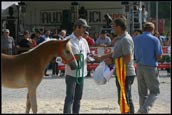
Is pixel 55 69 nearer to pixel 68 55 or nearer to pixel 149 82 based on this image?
pixel 149 82

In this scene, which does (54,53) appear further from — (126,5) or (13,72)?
(126,5)

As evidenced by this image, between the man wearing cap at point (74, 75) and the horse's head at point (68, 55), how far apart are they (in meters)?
0.15

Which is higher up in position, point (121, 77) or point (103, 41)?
point (121, 77)

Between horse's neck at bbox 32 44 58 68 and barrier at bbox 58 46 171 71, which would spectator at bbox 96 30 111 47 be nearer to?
barrier at bbox 58 46 171 71

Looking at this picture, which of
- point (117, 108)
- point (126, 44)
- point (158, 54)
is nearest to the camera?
point (126, 44)

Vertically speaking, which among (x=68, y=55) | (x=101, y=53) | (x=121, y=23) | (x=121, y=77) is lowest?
(x=101, y=53)

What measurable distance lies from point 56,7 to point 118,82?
22.6 metres

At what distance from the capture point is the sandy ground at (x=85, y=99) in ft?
34.0

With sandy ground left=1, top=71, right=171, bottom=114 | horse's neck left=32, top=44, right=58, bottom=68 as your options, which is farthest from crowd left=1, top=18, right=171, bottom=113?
sandy ground left=1, top=71, right=171, bottom=114

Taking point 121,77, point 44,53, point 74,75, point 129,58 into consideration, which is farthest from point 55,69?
point 129,58

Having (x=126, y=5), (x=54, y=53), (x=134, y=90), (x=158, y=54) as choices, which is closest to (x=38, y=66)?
(x=54, y=53)

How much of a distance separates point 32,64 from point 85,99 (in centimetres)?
409

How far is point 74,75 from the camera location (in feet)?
27.3

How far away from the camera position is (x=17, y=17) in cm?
2983
